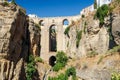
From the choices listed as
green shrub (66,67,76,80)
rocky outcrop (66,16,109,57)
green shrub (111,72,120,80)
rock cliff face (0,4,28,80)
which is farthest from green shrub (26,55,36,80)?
green shrub (111,72,120,80)

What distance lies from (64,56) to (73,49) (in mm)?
2003

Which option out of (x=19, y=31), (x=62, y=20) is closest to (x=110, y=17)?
(x=19, y=31)

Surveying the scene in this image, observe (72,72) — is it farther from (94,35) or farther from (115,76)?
(115,76)

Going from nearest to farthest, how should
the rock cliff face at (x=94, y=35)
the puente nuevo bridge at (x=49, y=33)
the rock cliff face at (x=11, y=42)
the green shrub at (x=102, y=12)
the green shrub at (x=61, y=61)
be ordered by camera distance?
the rock cliff face at (x=94, y=35) → the green shrub at (x=102, y=12) → the rock cliff face at (x=11, y=42) → the green shrub at (x=61, y=61) → the puente nuevo bridge at (x=49, y=33)

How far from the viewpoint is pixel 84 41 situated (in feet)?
146

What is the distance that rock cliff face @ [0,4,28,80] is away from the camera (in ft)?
141

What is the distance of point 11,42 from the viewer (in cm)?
4588

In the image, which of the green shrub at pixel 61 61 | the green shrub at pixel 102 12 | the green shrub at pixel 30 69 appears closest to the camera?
the green shrub at pixel 102 12

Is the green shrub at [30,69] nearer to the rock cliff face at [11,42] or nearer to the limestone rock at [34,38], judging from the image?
the rock cliff face at [11,42]

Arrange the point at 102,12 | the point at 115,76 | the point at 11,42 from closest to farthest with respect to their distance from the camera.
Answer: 1. the point at 115,76
2. the point at 102,12
3. the point at 11,42

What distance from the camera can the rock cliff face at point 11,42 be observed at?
141ft

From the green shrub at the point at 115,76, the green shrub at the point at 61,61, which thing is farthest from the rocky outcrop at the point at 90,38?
the green shrub at the point at 115,76

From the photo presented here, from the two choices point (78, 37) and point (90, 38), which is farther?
point (78, 37)

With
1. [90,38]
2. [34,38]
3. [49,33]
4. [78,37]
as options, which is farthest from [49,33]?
[90,38]
